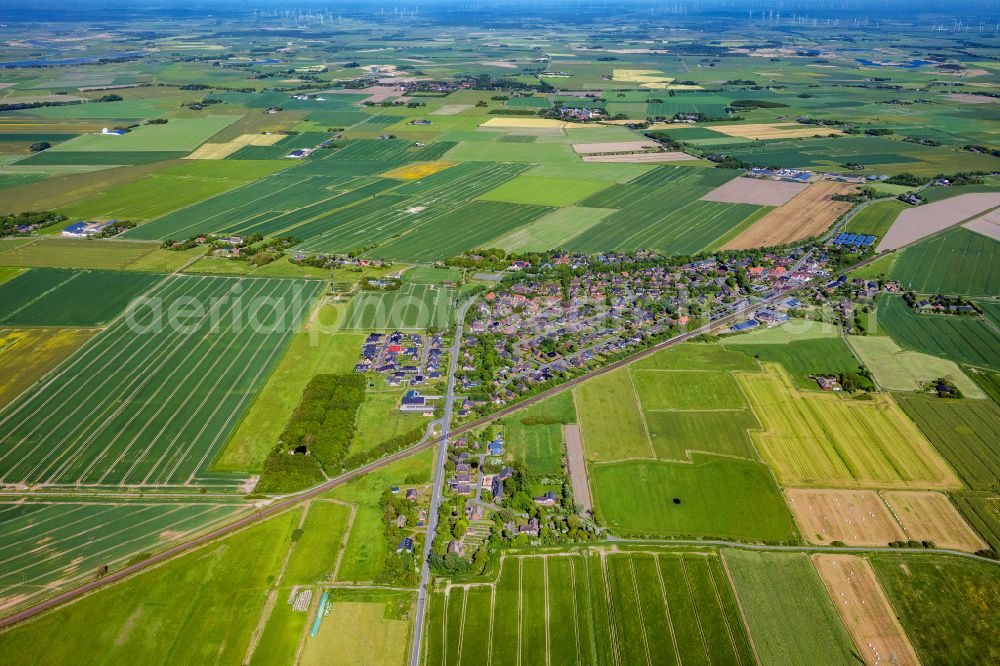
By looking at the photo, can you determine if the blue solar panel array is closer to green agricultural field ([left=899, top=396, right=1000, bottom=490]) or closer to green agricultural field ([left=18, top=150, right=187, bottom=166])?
green agricultural field ([left=899, top=396, right=1000, bottom=490])

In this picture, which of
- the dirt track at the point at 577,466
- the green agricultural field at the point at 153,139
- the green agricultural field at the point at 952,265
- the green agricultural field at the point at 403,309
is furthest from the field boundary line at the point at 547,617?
the green agricultural field at the point at 153,139

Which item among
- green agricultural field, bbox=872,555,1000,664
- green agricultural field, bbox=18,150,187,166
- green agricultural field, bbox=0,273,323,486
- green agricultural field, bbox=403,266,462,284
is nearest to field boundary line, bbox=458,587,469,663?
green agricultural field, bbox=0,273,323,486

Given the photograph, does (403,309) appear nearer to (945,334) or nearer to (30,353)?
(30,353)

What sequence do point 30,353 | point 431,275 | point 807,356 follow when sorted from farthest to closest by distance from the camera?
point 431,275 → point 30,353 → point 807,356

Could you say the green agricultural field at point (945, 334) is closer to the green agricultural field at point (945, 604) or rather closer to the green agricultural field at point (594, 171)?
the green agricultural field at point (945, 604)

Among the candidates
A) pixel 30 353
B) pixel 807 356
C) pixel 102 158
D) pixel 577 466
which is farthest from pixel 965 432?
pixel 102 158
